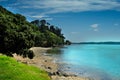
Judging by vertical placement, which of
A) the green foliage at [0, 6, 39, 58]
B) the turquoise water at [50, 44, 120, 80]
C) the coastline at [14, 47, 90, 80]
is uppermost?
the green foliage at [0, 6, 39, 58]

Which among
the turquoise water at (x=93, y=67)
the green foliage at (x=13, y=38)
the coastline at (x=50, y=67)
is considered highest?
the green foliage at (x=13, y=38)

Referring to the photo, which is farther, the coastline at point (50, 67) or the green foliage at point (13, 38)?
the green foliage at point (13, 38)

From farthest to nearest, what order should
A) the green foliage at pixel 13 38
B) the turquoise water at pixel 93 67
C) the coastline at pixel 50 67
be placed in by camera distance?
the turquoise water at pixel 93 67 → the green foliage at pixel 13 38 → the coastline at pixel 50 67

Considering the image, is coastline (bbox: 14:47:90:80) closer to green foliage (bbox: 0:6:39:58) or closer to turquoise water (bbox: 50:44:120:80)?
turquoise water (bbox: 50:44:120:80)

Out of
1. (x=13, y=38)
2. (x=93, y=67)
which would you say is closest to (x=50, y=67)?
(x=13, y=38)

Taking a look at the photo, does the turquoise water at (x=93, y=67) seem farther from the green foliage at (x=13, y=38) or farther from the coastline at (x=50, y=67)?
the green foliage at (x=13, y=38)

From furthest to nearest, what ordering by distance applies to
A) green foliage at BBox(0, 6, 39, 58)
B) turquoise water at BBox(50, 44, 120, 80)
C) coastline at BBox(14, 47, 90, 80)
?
turquoise water at BBox(50, 44, 120, 80)
green foliage at BBox(0, 6, 39, 58)
coastline at BBox(14, 47, 90, 80)

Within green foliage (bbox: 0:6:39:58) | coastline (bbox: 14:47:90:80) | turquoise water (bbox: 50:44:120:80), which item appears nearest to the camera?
coastline (bbox: 14:47:90:80)

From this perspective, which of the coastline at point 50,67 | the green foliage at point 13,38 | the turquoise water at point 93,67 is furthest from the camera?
the turquoise water at point 93,67

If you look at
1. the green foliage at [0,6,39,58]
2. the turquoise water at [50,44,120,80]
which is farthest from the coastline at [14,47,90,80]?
the green foliage at [0,6,39,58]

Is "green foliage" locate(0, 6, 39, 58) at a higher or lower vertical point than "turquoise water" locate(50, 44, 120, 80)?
higher

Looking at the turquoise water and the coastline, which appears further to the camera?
the turquoise water

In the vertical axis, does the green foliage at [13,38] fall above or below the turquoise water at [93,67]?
above

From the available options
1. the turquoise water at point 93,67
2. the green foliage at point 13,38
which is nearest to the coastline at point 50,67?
the turquoise water at point 93,67
